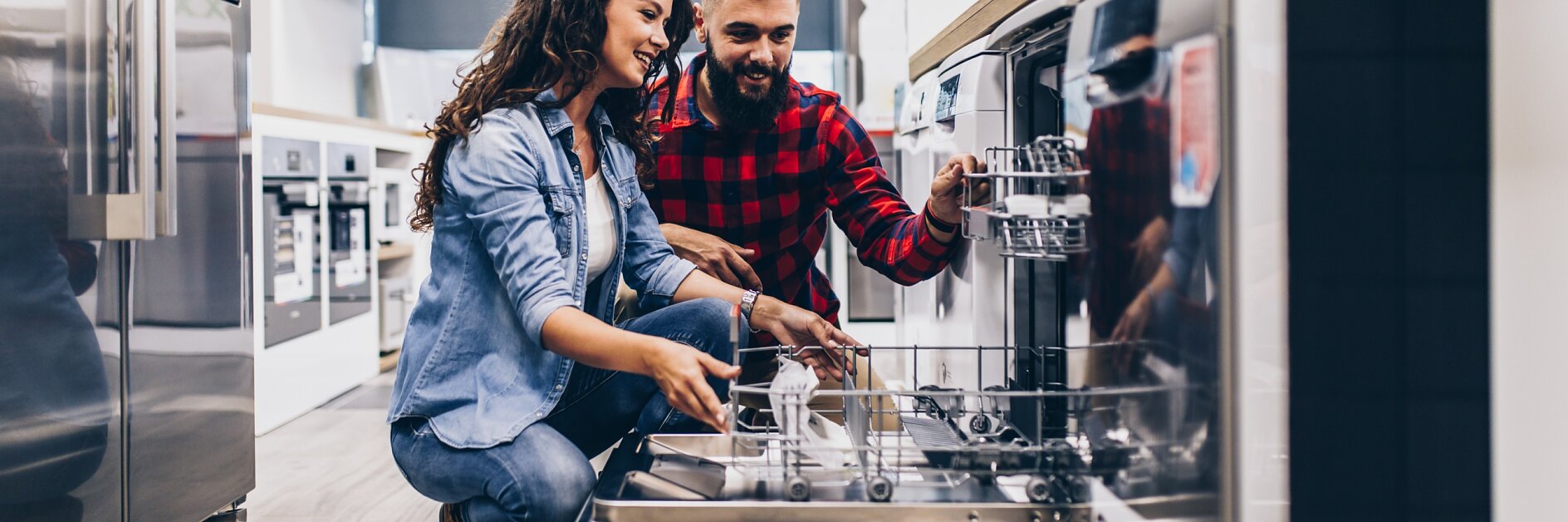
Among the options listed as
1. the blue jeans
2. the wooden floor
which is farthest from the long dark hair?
the wooden floor

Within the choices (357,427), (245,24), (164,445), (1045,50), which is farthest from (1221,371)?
(357,427)

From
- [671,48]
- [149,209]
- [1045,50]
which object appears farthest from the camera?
[671,48]

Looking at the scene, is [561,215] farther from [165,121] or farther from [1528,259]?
[1528,259]

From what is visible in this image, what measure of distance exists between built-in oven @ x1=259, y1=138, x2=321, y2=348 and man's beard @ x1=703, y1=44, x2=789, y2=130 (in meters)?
1.81

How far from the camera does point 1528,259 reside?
845mm

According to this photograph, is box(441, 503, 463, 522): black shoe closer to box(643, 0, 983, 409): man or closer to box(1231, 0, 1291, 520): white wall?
box(643, 0, 983, 409): man

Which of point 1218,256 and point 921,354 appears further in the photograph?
point 921,354

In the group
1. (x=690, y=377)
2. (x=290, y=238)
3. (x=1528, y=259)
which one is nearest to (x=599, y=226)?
(x=690, y=377)

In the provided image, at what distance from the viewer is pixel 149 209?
1.66 m

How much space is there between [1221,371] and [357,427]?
3119 mm

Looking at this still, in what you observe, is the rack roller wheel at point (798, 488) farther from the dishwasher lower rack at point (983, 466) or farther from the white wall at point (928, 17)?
the white wall at point (928, 17)

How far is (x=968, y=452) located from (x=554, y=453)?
20.8 inches

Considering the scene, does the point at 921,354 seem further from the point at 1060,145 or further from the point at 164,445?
the point at 164,445

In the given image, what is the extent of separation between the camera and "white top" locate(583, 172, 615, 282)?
1569mm
